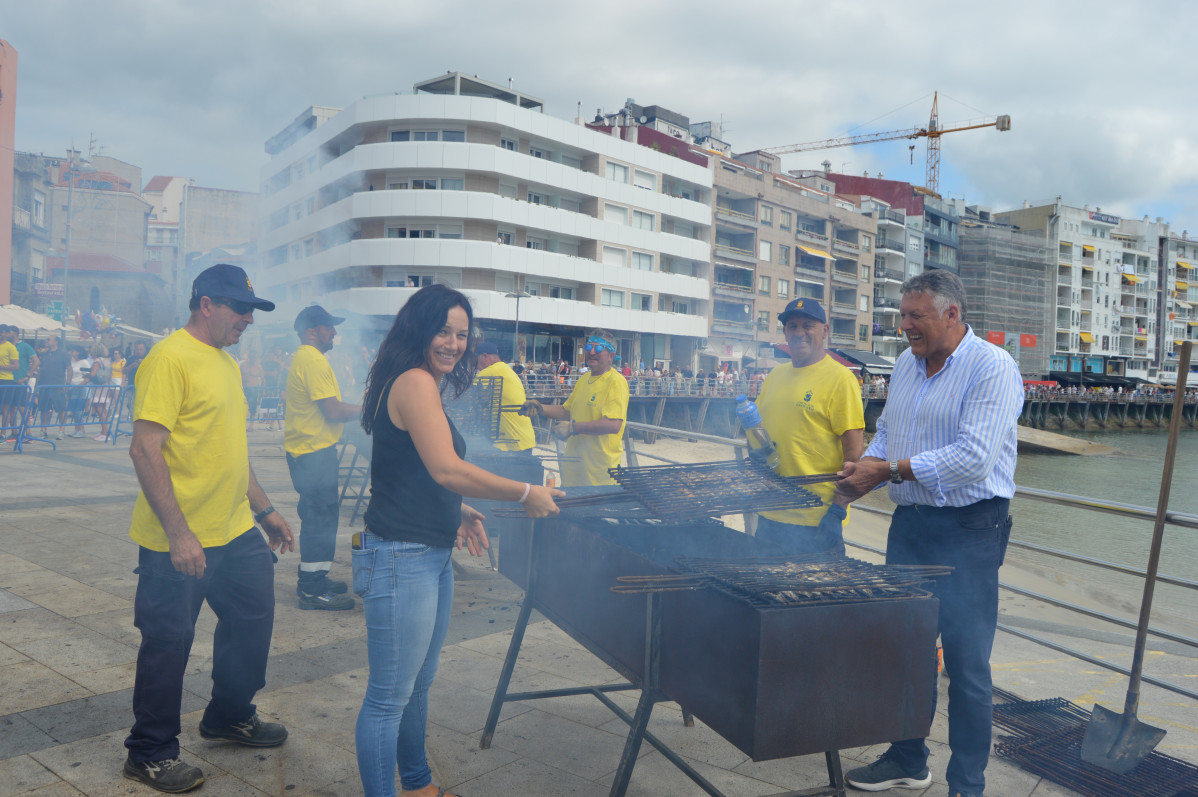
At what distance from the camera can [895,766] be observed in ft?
10.3

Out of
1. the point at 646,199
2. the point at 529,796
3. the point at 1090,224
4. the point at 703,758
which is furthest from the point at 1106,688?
the point at 1090,224

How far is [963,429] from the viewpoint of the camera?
295 cm

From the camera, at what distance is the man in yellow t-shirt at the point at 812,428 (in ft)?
12.2

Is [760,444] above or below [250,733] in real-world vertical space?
above

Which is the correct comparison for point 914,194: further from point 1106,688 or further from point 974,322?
point 1106,688

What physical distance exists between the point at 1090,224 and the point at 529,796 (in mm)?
103422

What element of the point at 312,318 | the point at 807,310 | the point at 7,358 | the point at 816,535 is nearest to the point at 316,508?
the point at 312,318

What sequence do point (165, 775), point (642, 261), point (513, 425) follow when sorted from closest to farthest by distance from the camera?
point (165, 775) → point (513, 425) → point (642, 261)

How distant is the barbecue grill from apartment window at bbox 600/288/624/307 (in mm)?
39775

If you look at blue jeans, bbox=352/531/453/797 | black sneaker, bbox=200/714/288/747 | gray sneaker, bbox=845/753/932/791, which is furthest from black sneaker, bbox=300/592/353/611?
gray sneaker, bbox=845/753/932/791

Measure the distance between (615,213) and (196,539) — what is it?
4154cm

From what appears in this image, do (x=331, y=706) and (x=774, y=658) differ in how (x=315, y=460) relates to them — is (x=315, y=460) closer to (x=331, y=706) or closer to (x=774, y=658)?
(x=331, y=706)

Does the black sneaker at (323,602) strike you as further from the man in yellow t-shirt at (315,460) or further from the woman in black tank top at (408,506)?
the woman in black tank top at (408,506)

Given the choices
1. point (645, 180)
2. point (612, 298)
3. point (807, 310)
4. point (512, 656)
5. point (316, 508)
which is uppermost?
point (645, 180)
